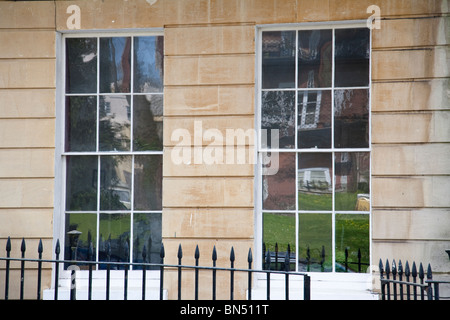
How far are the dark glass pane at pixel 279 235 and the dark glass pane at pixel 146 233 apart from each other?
4.06 feet

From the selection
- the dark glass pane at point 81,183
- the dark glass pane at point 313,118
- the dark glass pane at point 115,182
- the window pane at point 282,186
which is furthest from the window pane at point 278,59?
the dark glass pane at point 81,183

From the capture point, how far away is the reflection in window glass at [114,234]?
24.5ft

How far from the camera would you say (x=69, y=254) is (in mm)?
7582

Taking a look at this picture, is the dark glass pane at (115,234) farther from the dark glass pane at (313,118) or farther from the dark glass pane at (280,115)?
the dark glass pane at (313,118)

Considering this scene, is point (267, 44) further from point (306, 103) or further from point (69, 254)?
point (69, 254)

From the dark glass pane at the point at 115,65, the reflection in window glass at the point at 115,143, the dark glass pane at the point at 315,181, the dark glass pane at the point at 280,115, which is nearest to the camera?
the dark glass pane at the point at 315,181

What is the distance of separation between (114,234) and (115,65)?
199 centimetres

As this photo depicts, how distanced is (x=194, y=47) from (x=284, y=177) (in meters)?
1.81

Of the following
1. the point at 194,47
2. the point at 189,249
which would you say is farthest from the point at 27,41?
the point at 189,249

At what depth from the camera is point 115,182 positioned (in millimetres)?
7562

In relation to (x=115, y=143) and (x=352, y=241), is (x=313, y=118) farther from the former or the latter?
(x=115, y=143)

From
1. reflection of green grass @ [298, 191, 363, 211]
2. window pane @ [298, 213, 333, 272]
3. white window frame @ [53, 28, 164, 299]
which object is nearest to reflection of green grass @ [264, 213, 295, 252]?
window pane @ [298, 213, 333, 272]

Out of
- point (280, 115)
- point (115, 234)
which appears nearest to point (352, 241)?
point (280, 115)
